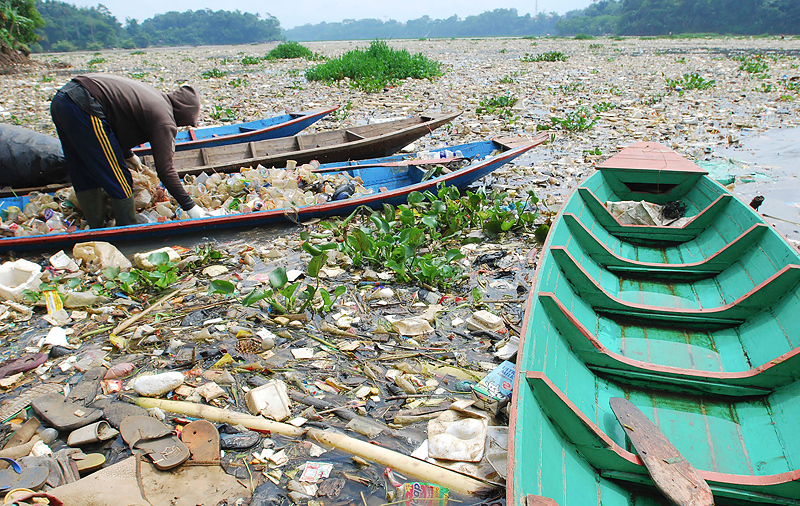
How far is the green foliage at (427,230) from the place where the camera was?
4078 millimetres

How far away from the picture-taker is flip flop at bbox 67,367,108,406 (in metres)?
2.70

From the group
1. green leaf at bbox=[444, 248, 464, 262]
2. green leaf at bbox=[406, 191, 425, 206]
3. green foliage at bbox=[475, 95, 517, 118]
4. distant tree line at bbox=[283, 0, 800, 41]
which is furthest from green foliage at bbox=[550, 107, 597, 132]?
distant tree line at bbox=[283, 0, 800, 41]

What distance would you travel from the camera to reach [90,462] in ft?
7.39

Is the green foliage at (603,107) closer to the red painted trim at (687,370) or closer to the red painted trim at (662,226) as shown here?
the red painted trim at (662,226)

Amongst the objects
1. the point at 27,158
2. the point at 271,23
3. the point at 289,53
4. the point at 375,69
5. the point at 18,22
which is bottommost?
the point at 27,158

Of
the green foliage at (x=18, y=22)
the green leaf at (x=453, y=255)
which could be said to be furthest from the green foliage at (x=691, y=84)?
the green foliage at (x=18, y=22)

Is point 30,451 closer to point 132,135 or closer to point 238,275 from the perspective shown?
point 238,275

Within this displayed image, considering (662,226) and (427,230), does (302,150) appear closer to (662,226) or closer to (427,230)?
(427,230)

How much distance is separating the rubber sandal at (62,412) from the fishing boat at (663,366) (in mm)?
2231

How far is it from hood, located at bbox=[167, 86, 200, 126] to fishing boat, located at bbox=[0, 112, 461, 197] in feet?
4.52

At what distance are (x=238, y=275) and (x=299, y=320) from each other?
1093 mm

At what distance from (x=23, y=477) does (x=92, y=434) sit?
34cm

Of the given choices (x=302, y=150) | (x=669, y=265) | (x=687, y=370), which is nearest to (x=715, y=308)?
(x=669, y=265)

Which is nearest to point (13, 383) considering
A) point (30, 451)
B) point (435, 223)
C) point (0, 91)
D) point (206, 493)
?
point (30, 451)
